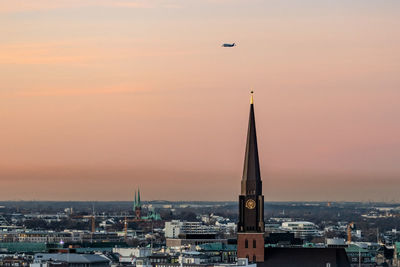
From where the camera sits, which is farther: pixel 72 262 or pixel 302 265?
pixel 72 262

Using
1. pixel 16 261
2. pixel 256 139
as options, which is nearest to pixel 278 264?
pixel 256 139

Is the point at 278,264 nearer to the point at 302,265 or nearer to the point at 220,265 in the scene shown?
the point at 302,265

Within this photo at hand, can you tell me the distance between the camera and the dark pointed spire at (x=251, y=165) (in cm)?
13462

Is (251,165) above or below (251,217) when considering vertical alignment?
above

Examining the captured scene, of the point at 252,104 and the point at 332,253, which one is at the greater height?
the point at 252,104

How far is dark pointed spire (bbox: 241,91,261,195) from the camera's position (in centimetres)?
13462

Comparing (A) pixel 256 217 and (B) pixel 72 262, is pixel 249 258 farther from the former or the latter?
(B) pixel 72 262

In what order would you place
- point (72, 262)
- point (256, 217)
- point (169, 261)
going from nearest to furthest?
point (256, 217) → point (72, 262) → point (169, 261)

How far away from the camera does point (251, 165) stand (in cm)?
13588

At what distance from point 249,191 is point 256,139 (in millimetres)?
5519

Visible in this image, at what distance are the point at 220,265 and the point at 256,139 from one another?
18.5 m

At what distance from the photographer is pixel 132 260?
195125 mm

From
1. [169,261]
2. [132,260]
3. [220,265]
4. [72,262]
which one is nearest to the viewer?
[220,265]

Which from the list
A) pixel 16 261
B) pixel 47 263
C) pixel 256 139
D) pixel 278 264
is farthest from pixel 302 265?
pixel 16 261
